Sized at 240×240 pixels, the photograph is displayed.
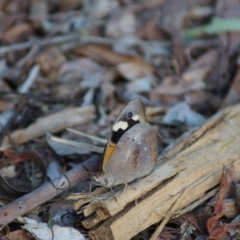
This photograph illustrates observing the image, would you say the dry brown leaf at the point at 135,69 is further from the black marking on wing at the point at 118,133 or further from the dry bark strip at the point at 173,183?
the black marking on wing at the point at 118,133

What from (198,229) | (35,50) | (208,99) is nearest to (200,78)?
(208,99)

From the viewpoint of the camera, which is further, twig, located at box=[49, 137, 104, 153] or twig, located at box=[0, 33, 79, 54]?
twig, located at box=[0, 33, 79, 54]

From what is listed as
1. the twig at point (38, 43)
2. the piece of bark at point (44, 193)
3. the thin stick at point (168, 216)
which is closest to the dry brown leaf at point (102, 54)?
the twig at point (38, 43)

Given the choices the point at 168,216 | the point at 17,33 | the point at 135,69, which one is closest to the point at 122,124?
the point at 168,216

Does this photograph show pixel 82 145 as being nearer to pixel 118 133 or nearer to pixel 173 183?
pixel 118 133

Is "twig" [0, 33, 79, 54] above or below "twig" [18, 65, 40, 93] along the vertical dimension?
above

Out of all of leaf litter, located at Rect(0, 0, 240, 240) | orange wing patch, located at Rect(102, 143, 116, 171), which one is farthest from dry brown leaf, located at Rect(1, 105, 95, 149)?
orange wing patch, located at Rect(102, 143, 116, 171)

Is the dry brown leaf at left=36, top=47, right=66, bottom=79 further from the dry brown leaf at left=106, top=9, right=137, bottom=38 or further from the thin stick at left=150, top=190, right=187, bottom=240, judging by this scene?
the thin stick at left=150, top=190, right=187, bottom=240
